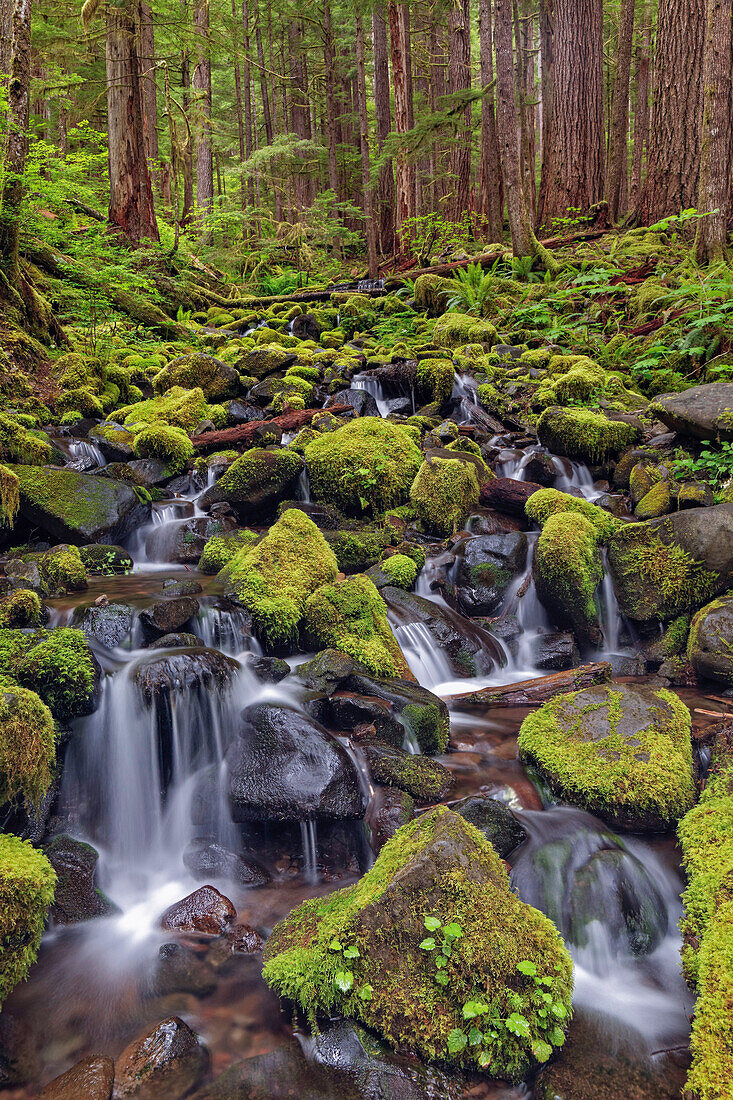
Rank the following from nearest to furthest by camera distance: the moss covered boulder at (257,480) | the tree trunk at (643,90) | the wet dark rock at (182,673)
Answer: the wet dark rock at (182,673) → the moss covered boulder at (257,480) → the tree trunk at (643,90)

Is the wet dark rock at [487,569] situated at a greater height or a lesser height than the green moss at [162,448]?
lesser

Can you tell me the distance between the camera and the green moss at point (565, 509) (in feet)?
23.4

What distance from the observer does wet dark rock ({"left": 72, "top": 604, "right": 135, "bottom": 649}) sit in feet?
16.8

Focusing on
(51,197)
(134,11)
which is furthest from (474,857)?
(134,11)

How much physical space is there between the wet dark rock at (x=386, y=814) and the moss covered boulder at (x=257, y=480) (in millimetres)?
4549

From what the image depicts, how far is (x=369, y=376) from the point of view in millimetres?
11320

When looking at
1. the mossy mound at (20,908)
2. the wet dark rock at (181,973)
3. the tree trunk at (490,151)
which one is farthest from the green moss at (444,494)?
the tree trunk at (490,151)

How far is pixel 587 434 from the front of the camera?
28.5 ft

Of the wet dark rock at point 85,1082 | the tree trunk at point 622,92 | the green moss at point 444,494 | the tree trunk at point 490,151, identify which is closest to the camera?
the wet dark rock at point 85,1082

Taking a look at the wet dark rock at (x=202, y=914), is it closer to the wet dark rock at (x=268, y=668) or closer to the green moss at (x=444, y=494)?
the wet dark rock at (x=268, y=668)

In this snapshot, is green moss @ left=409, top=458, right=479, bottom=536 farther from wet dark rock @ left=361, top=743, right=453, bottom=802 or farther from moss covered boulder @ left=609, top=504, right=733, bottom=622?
wet dark rock @ left=361, top=743, right=453, bottom=802

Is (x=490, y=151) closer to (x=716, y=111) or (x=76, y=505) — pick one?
(x=716, y=111)

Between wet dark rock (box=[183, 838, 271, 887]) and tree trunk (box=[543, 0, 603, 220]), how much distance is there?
16.6 meters

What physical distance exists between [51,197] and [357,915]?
37.0 ft
